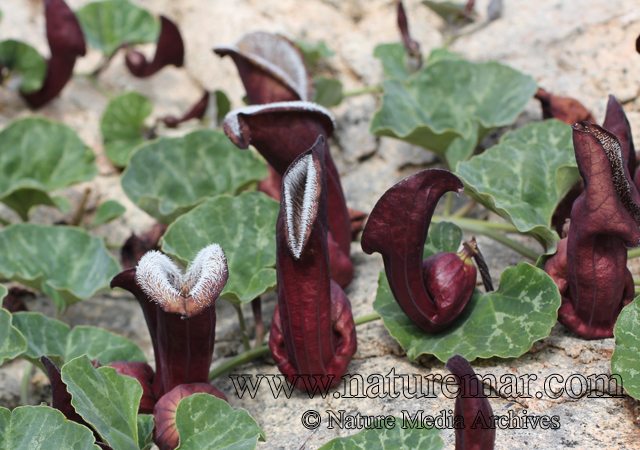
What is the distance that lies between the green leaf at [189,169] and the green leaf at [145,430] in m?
0.76

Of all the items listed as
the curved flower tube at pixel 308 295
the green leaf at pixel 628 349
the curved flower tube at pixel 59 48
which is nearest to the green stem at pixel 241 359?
the curved flower tube at pixel 308 295

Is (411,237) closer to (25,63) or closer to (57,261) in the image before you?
(57,261)

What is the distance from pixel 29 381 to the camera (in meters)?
1.47

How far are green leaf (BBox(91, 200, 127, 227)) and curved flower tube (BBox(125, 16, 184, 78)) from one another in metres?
0.80

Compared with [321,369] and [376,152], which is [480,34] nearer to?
[376,152]

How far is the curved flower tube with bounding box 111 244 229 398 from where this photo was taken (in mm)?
920

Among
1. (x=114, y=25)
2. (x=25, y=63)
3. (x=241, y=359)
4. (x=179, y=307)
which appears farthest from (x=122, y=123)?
(x=179, y=307)

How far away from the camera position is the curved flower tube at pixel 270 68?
150 cm

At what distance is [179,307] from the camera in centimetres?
91

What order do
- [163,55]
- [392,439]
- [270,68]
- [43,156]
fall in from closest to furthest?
[392,439] < [270,68] < [43,156] < [163,55]

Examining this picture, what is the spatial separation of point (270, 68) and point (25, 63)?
134cm

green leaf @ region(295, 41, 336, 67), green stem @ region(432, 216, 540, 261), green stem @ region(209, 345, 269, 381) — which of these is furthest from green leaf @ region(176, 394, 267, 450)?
green leaf @ region(295, 41, 336, 67)

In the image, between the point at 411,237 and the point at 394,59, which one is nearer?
the point at 411,237

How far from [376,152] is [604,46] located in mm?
822
